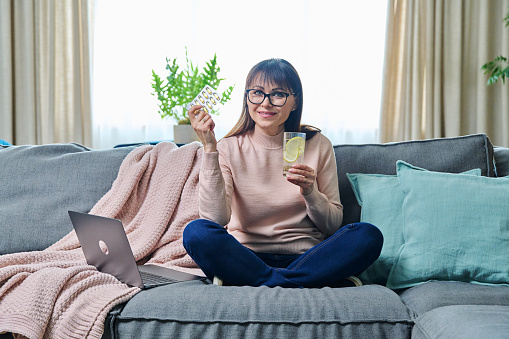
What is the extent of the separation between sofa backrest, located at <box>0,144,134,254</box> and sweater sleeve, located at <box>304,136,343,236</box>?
755mm

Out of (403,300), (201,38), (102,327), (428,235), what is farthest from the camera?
(201,38)

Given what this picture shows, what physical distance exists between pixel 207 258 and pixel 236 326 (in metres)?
0.25

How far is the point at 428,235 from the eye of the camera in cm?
141

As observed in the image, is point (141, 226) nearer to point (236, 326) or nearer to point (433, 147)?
point (236, 326)

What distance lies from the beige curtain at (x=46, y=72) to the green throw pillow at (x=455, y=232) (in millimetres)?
2582

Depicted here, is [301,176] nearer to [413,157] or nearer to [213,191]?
[213,191]

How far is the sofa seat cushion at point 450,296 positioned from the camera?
1198mm

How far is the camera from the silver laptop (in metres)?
1.26

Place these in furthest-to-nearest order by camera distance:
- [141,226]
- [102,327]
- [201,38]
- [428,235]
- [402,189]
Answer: [201,38], [141,226], [402,189], [428,235], [102,327]

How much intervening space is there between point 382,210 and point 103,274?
34.3 inches

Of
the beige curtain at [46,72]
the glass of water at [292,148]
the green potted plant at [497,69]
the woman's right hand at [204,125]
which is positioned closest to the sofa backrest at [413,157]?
the glass of water at [292,148]

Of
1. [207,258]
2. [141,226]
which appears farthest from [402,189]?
[141,226]


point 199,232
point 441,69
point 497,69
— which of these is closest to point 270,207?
point 199,232

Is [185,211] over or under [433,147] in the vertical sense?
under
